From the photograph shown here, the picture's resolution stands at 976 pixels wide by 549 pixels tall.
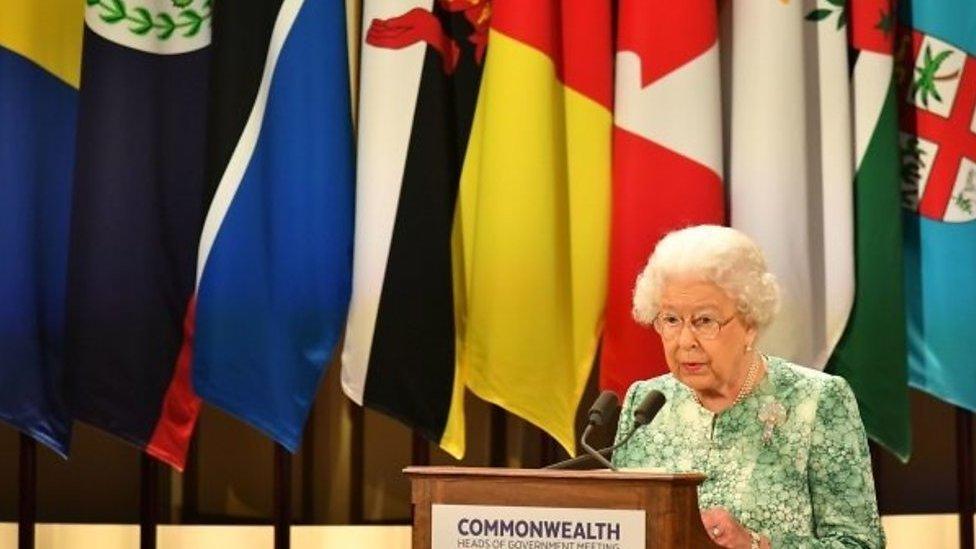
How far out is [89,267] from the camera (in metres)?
4.16

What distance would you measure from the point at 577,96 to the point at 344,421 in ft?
3.83

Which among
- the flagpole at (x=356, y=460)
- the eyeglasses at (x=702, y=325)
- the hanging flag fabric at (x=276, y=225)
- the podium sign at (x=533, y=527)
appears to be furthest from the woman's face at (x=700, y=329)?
the flagpole at (x=356, y=460)

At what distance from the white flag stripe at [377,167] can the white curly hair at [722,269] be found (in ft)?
4.46

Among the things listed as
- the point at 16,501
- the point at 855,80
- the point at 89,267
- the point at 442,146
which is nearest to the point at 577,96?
the point at 442,146

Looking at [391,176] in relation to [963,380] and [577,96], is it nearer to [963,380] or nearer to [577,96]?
[577,96]

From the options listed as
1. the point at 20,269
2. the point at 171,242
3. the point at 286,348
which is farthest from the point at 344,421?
the point at 20,269

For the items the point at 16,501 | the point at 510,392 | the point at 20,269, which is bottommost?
the point at 16,501

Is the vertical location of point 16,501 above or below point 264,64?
below

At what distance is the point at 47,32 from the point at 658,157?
5.55 ft

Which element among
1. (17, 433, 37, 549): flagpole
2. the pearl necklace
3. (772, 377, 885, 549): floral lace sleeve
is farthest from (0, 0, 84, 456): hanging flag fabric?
(772, 377, 885, 549): floral lace sleeve

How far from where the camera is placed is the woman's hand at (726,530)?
2482 mm

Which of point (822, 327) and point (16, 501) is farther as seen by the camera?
point (16, 501)

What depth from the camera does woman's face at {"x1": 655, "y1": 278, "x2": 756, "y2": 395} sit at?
2787 millimetres

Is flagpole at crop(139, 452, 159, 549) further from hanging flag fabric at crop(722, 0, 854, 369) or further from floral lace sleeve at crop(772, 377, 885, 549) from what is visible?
floral lace sleeve at crop(772, 377, 885, 549)
